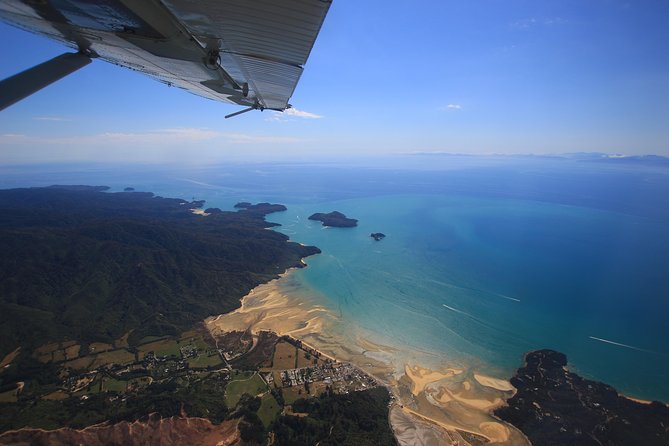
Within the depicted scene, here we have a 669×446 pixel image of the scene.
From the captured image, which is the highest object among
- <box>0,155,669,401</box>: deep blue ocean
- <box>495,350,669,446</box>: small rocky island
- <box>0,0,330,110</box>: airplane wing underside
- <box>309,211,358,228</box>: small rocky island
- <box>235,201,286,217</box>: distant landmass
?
<box>0,0,330,110</box>: airplane wing underside

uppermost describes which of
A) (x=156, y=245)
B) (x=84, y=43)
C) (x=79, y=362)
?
(x=84, y=43)

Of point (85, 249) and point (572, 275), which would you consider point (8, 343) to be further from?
point (572, 275)

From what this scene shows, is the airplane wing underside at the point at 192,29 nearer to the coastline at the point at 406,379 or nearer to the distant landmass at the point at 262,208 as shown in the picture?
the coastline at the point at 406,379

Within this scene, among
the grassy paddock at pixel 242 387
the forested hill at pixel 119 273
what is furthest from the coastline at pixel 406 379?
the forested hill at pixel 119 273

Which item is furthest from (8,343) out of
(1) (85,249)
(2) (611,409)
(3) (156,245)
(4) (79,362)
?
(2) (611,409)

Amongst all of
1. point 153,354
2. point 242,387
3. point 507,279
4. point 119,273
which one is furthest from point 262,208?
point 242,387

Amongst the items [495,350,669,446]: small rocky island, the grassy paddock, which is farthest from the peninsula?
→ [495,350,669,446]: small rocky island

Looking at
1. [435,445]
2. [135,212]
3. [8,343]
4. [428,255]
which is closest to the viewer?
[435,445]

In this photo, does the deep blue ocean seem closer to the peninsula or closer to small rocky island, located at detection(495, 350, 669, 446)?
small rocky island, located at detection(495, 350, 669, 446)
